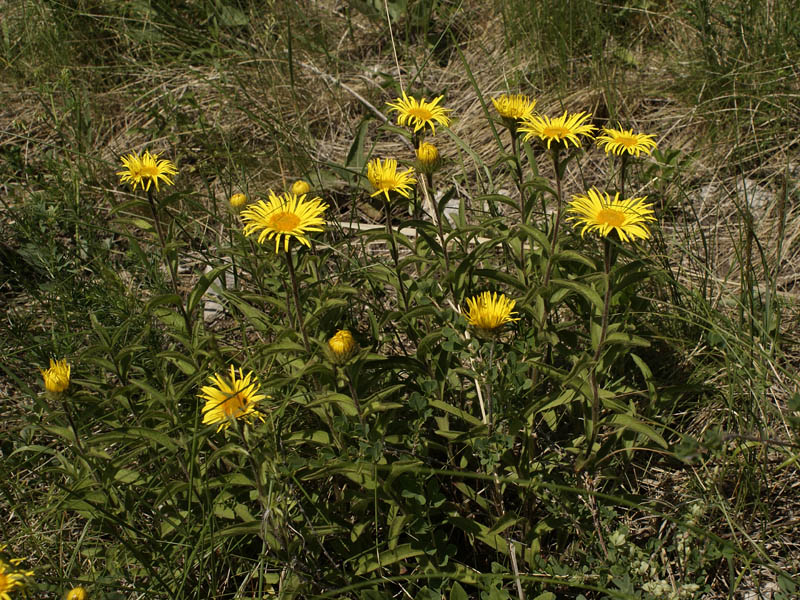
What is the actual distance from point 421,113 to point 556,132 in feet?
1.52

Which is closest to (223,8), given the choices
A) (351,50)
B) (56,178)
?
(351,50)

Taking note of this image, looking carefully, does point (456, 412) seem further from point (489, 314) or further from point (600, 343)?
point (600, 343)

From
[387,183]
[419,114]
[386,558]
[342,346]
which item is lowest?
[386,558]

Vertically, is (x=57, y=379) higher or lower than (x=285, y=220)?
lower

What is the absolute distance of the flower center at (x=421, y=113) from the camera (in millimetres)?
2092

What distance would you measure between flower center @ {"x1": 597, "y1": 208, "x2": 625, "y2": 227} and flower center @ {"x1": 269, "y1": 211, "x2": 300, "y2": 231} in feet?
2.50

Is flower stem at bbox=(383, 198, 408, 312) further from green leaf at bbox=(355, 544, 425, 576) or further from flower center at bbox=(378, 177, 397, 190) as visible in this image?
green leaf at bbox=(355, 544, 425, 576)

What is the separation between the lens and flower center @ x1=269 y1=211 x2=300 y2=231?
5.66 ft

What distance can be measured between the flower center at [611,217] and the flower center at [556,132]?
25 cm

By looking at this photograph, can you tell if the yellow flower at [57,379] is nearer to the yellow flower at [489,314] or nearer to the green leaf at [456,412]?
the green leaf at [456,412]

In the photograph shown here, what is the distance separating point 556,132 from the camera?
1.84 meters

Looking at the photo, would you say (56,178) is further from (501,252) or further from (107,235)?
(501,252)

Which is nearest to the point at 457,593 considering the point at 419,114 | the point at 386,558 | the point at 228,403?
the point at 386,558

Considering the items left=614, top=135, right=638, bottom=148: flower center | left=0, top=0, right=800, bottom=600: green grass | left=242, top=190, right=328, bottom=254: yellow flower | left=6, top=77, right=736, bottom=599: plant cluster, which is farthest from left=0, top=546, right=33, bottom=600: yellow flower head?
left=614, top=135, right=638, bottom=148: flower center
